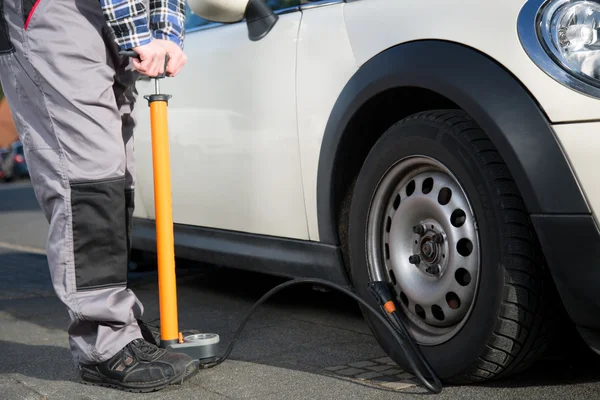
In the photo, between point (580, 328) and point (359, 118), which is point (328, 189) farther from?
point (580, 328)

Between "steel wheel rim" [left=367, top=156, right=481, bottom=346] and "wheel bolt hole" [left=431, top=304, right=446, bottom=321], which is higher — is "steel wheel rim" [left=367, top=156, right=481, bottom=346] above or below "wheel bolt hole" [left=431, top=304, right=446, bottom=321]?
above

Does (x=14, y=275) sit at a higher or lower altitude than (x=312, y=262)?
lower

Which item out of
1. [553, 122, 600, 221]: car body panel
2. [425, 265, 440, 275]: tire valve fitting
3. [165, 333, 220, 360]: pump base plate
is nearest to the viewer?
[553, 122, 600, 221]: car body panel

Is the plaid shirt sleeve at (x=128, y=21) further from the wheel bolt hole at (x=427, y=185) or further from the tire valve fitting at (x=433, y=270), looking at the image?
the tire valve fitting at (x=433, y=270)

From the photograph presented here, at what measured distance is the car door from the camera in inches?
126

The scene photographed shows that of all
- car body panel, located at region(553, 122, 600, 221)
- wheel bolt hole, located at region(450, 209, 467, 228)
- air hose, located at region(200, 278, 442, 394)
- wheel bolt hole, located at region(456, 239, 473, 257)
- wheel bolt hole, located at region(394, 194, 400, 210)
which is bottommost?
air hose, located at region(200, 278, 442, 394)

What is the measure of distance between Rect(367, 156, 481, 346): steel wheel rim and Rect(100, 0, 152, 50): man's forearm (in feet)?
2.87

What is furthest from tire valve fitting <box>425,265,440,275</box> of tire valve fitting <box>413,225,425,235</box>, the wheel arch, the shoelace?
the shoelace

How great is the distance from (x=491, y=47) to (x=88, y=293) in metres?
1.41

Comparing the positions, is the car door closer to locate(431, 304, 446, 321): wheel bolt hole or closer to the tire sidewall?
the tire sidewall

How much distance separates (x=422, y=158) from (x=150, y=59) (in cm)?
89

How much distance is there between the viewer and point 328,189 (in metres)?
3.01

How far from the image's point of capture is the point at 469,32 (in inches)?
94.7

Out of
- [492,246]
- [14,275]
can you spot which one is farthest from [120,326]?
[14,275]
